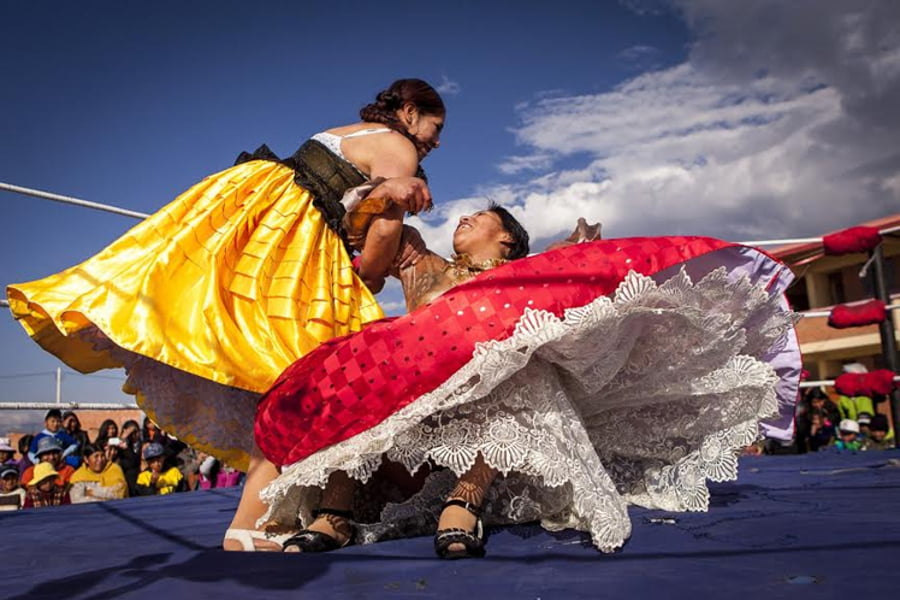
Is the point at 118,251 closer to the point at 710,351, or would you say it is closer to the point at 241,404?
the point at 241,404

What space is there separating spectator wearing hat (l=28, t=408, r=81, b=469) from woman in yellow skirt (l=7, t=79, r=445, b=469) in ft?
10.6

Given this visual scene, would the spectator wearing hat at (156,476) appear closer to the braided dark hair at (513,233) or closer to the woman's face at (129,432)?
the woman's face at (129,432)

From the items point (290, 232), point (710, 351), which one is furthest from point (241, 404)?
point (710, 351)

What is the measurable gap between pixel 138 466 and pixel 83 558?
401cm

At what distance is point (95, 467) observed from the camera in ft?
15.3

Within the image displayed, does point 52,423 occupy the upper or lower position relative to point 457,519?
upper

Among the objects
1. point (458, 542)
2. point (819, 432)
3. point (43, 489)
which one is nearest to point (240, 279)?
point (458, 542)

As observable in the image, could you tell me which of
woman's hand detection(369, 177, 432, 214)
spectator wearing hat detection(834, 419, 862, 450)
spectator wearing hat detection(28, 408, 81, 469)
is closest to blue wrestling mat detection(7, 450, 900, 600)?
woman's hand detection(369, 177, 432, 214)

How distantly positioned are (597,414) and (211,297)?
37.7 inches

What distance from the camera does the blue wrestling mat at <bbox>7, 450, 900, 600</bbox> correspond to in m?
1.00

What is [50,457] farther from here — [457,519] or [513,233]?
[457,519]

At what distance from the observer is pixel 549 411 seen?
57.6 inches

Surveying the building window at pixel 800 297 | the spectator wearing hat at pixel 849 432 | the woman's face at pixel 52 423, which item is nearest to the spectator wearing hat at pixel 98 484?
the woman's face at pixel 52 423

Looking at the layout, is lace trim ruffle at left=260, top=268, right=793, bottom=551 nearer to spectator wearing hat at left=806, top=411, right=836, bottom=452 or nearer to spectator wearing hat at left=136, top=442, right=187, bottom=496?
spectator wearing hat at left=136, top=442, right=187, bottom=496
